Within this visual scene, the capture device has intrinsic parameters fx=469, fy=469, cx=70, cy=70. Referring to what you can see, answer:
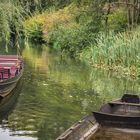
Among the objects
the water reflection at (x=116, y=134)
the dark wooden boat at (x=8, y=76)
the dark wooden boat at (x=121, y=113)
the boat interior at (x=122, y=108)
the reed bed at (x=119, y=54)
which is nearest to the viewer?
the dark wooden boat at (x=121, y=113)

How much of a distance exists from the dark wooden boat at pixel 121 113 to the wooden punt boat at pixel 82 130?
1.48ft

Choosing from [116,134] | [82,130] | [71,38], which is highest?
[71,38]

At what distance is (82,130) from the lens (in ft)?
39.1

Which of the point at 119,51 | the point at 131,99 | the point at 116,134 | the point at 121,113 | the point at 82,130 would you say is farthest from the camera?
the point at 119,51

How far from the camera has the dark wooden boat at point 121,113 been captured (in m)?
11.7

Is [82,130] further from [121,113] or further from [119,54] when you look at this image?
[119,54]

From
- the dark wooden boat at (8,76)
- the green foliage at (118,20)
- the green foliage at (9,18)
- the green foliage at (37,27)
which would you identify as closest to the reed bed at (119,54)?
the green foliage at (118,20)

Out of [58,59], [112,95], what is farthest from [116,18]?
[112,95]

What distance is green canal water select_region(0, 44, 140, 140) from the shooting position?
1462cm

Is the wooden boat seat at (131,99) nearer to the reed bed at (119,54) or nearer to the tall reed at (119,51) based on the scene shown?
the reed bed at (119,54)

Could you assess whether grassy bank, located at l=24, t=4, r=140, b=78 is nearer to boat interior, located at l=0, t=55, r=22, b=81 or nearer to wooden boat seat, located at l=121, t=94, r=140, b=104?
boat interior, located at l=0, t=55, r=22, b=81

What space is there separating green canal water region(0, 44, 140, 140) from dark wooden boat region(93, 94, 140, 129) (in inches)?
67.3

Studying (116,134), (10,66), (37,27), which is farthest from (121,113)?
(37,27)

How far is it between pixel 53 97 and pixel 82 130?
765cm
